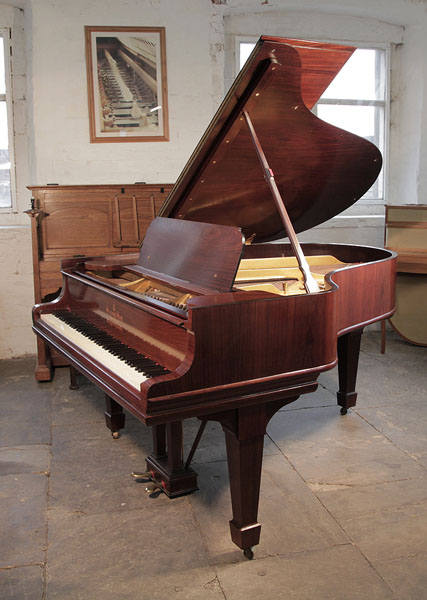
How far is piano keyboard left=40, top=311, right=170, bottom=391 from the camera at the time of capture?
206 centimetres

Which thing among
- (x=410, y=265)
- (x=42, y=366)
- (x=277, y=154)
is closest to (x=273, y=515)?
(x=277, y=154)

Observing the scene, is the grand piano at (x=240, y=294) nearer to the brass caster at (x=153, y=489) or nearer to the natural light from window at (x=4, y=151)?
the brass caster at (x=153, y=489)

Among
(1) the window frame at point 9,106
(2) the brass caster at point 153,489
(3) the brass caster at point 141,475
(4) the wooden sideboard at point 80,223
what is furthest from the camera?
(1) the window frame at point 9,106

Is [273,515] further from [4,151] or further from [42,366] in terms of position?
[4,151]

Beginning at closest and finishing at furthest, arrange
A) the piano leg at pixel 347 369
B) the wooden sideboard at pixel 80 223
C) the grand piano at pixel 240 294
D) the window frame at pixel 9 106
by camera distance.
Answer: the grand piano at pixel 240 294 → the piano leg at pixel 347 369 → the wooden sideboard at pixel 80 223 → the window frame at pixel 9 106

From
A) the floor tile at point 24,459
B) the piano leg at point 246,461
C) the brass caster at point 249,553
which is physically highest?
the piano leg at point 246,461

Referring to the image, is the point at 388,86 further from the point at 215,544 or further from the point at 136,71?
the point at 215,544

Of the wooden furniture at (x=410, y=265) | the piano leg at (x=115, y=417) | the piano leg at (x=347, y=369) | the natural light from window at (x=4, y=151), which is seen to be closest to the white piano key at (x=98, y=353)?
the piano leg at (x=115, y=417)

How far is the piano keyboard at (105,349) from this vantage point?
81.1 inches

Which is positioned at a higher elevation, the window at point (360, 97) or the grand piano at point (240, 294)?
the window at point (360, 97)

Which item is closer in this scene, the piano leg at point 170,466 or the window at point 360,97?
the piano leg at point 170,466

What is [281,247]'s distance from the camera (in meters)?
3.98

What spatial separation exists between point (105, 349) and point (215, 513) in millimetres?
798

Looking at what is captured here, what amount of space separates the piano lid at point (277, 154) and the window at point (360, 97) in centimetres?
223
